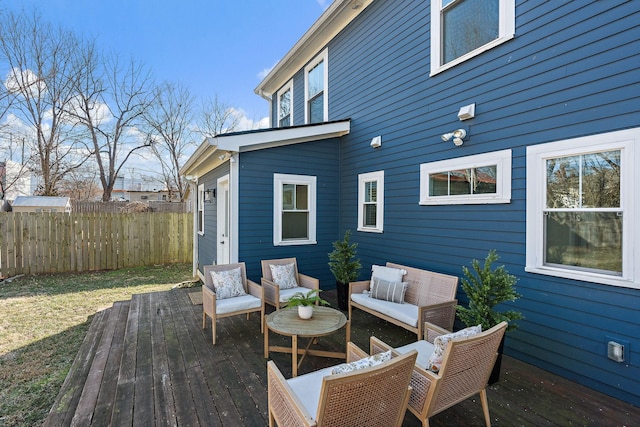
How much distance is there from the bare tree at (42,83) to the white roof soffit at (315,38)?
904cm

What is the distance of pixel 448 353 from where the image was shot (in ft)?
6.41

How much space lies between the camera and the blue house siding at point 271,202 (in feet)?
17.7

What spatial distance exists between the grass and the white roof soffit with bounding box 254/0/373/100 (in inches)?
255

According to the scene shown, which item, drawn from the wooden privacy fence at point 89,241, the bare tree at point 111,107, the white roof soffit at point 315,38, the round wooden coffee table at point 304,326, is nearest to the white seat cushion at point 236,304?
the round wooden coffee table at point 304,326

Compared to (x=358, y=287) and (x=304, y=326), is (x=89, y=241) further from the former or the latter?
(x=304, y=326)

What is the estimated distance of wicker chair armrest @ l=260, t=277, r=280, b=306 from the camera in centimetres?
448

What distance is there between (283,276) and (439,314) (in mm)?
2512

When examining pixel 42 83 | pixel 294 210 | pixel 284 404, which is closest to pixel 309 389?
pixel 284 404

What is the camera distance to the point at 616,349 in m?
2.64

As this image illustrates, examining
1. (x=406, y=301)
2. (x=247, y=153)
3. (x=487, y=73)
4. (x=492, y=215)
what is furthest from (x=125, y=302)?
(x=487, y=73)

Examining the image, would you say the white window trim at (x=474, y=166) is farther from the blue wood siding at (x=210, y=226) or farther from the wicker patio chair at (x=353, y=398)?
the blue wood siding at (x=210, y=226)

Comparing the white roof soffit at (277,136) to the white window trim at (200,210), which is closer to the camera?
the white roof soffit at (277,136)

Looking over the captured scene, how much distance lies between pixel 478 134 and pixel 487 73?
736mm

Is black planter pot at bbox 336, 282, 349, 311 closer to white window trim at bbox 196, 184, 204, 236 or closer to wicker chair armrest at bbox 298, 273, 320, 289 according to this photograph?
wicker chair armrest at bbox 298, 273, 320, 289
